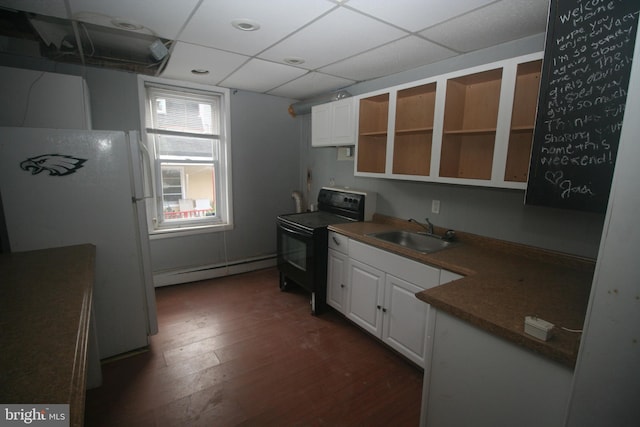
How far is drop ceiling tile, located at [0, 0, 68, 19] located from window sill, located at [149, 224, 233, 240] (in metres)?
2.11

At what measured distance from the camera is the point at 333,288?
2816 millimetres

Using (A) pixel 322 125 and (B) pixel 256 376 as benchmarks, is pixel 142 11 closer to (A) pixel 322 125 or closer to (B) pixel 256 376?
(A) pixel 322 125

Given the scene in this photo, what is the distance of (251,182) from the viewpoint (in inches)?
155

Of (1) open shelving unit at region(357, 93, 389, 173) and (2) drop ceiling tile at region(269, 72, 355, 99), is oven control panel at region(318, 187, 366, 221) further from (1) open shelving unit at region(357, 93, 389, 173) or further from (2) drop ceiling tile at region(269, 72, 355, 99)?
(2) drop ceiling tile at region(269, 72, 355, 99)

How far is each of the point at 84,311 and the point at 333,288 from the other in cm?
200

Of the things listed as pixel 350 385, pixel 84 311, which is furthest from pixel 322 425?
pixel 84 311

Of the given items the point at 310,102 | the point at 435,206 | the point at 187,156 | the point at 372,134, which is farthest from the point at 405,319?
the point at 187,156

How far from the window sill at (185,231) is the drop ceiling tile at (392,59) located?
2250mm

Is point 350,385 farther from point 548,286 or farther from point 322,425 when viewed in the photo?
point 548,286

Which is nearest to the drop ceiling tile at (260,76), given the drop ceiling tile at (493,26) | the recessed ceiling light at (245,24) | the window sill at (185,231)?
the recessed ceiling light at (245,24)

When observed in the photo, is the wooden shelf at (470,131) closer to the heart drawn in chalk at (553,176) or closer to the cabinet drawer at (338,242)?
the heart drawn in chalk at (553,176)

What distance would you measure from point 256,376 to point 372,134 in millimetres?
2232

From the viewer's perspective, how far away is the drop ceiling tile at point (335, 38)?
1847 mm

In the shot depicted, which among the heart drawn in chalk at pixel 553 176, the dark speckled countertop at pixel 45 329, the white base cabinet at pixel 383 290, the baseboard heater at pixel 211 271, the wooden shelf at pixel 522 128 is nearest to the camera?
the dark speckled countertop at pixel 45 329
